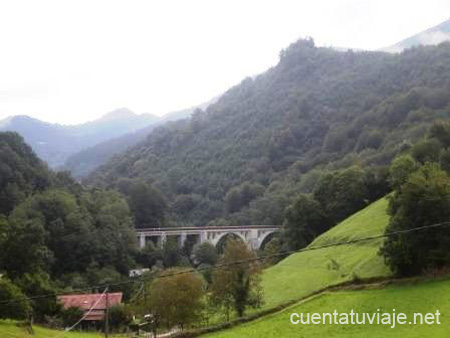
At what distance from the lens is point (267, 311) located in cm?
3784

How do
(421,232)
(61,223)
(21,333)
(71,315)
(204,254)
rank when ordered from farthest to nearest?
(204,254)
(61,223)
(71,315)
(421,232)
(21,333)

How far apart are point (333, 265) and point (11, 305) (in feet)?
73.2

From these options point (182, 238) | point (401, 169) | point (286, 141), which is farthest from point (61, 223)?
point (286, 141)

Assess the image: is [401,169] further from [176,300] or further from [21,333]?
[21,333]

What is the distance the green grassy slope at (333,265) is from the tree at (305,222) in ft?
32.0

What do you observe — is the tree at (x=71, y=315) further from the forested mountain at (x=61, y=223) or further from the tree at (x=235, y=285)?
the tree at (x=235, y=285)

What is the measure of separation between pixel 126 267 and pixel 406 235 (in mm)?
50026

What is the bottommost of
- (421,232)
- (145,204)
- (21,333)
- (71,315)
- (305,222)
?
(71,315)

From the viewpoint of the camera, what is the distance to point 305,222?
218 ft

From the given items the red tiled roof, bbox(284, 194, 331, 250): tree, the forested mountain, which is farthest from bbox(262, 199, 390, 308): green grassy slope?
the forested mountain

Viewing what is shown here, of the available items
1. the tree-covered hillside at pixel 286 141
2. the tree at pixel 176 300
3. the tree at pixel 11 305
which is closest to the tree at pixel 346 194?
the tree at pixel 176 300

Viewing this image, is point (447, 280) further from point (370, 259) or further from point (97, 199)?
point (97, 199)

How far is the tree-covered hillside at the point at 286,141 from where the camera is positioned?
126m

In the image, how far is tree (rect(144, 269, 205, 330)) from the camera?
121 feet
